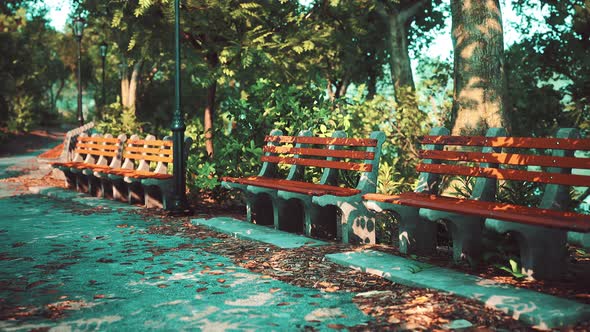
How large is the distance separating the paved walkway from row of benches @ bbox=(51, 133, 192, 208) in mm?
2200

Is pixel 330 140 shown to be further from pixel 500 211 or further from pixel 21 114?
pixel 21 114

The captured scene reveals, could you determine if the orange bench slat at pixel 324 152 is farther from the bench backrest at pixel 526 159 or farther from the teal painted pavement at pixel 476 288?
the teal painted pavement at pixel 476 288

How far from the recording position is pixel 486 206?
17.4 ft

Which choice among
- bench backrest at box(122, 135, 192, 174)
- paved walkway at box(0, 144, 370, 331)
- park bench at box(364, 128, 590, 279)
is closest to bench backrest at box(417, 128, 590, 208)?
park bench at box(364, 128, 590, 279)

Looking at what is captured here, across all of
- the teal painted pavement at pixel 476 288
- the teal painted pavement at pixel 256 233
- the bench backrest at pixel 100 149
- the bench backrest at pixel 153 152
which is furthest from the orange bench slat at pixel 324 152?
the bench backrest at pixel 100 149

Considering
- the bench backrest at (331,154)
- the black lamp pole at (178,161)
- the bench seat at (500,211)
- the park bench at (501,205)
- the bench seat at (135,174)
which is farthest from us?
the bench seat at (135,174)

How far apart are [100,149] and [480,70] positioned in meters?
7.60

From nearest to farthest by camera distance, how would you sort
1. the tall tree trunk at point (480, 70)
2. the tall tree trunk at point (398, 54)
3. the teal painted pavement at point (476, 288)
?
1. the teal painted pavement at point (476, 288)
2. the tall tree trunk at point (480, 70)
3. the tall tree trunk at point (398, 54)

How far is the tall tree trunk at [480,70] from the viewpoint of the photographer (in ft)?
29.2

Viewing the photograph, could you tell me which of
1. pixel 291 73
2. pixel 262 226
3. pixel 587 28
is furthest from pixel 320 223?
pixel 587 28

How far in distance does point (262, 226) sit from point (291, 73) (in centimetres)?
493

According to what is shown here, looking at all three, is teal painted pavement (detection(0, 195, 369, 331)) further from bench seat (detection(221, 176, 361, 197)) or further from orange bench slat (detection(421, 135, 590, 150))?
orange bench slat (detection(421, 135, 590, 150))

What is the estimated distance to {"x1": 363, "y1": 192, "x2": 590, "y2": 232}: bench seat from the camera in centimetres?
443

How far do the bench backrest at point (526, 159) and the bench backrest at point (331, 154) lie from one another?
63cm
